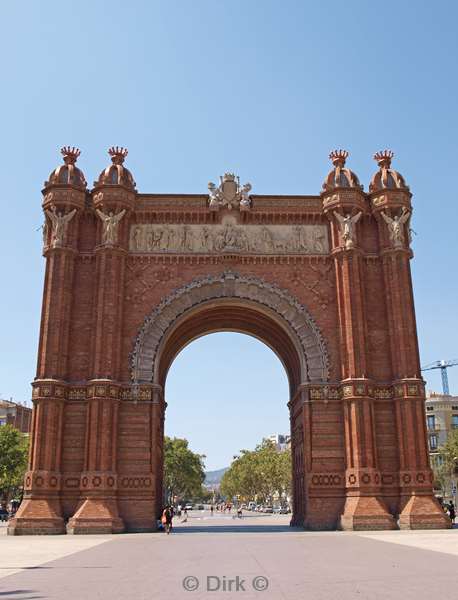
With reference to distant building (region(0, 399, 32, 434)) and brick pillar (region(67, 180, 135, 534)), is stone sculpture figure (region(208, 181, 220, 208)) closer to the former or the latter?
brick pillar (region(67, 180, 135, 534))

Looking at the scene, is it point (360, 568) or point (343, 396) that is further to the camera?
point (343, 396)

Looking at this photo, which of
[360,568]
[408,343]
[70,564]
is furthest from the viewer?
[408,343]

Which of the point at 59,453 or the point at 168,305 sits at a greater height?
the point at 168,305

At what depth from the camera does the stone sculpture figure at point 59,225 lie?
3008 centimetres

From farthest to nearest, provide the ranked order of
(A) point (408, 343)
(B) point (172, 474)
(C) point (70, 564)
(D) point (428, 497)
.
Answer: (B) point (172, 474)
(A) point (408, 343)
(D) point (428, 497)
(C) point (70, 564)

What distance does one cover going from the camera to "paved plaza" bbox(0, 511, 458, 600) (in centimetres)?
965

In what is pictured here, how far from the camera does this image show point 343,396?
94.3ft

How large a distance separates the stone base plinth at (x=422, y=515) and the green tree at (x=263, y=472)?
223 ft

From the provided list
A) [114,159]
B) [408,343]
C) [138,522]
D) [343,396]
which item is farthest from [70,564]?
[114,159]

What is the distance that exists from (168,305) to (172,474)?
75.1 m

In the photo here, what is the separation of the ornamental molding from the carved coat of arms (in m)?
3.59

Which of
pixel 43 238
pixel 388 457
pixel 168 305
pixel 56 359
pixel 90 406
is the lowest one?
pixel 388 457

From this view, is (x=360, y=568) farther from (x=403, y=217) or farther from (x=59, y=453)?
(x=403, y=217)

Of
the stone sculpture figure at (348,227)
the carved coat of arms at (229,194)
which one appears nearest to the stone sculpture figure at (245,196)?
the carved coat of arms at (229,194)
